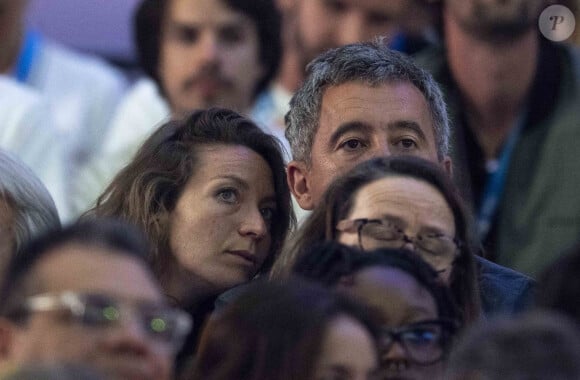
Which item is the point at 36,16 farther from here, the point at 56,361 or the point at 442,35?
the point at 56,361

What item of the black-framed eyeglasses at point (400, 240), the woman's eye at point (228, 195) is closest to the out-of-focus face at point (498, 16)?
the woman's eye at point (228, 195)

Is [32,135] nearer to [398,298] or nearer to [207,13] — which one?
[207,13]

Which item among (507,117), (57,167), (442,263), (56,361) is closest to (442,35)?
(507,117)

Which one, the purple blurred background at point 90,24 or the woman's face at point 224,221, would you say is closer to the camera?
the woman's face at point 224,221

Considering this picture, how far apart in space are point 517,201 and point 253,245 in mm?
1306

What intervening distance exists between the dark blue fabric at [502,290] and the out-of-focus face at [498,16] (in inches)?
60.3

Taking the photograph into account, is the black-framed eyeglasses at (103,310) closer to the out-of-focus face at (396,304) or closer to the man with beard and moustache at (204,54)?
the out-of-focus face at (396,304)

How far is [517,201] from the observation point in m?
5.69

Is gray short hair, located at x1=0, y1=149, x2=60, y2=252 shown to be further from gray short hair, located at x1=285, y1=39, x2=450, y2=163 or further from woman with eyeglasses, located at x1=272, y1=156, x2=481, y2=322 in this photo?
gray short hair, located at x1=285, y1=39, x2=450, y2=163

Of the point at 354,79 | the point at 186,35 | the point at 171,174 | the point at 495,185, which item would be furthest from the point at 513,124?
the point at 171,174

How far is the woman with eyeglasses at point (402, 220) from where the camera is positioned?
154 inches

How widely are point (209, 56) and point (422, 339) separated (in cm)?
316

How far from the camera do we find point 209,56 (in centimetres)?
654

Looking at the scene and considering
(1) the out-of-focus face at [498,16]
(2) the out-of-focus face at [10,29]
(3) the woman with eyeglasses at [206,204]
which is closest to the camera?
(3) the woman with eyeglasses at [206,204]
